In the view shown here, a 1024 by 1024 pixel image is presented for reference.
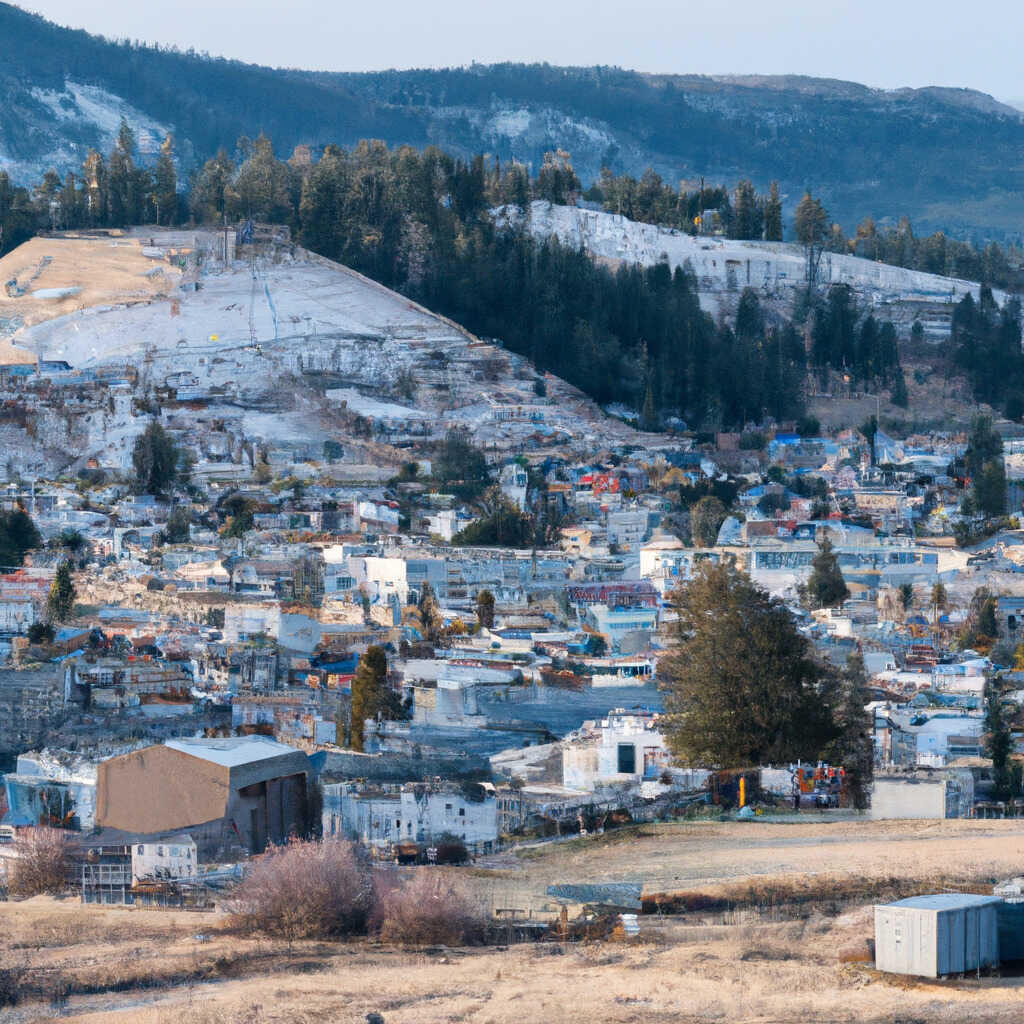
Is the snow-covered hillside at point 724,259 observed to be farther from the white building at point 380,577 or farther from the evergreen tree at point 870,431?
the white building at point 380,577

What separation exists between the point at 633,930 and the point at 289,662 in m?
15.0

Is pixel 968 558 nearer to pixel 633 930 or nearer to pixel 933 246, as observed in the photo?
pixel 633 930

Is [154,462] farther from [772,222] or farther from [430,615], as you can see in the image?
[772,222]

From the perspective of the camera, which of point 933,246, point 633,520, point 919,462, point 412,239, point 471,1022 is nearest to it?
point 471,1022

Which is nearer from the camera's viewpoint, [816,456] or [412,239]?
[816,456]

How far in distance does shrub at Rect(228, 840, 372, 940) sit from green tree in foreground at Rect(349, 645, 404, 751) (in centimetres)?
743

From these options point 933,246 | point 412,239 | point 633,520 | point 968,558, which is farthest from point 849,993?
point 933,246

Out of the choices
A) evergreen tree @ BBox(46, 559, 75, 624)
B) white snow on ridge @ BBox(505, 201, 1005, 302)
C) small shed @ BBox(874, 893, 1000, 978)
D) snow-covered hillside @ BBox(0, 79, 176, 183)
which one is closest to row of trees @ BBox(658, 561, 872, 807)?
small shed @ BBox(874, 893, 1000, 978)

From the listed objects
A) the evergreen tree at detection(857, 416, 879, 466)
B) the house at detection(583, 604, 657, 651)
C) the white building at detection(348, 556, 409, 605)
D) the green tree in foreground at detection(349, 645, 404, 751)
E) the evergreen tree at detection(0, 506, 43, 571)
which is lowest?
the evergreen tree at detection(0, 506, 43, 571)

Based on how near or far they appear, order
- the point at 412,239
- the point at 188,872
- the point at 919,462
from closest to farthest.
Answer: the point at 188,872
the point at 919,462
the point at 412,239

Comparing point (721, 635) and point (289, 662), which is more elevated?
point (721, 635)

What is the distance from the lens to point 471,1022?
17.1 m

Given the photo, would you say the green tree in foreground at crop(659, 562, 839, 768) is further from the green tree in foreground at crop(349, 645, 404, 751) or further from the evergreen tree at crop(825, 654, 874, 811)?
the green tree in foreground at crop(349, 645, 404, 751)

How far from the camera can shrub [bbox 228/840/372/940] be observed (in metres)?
19.4
